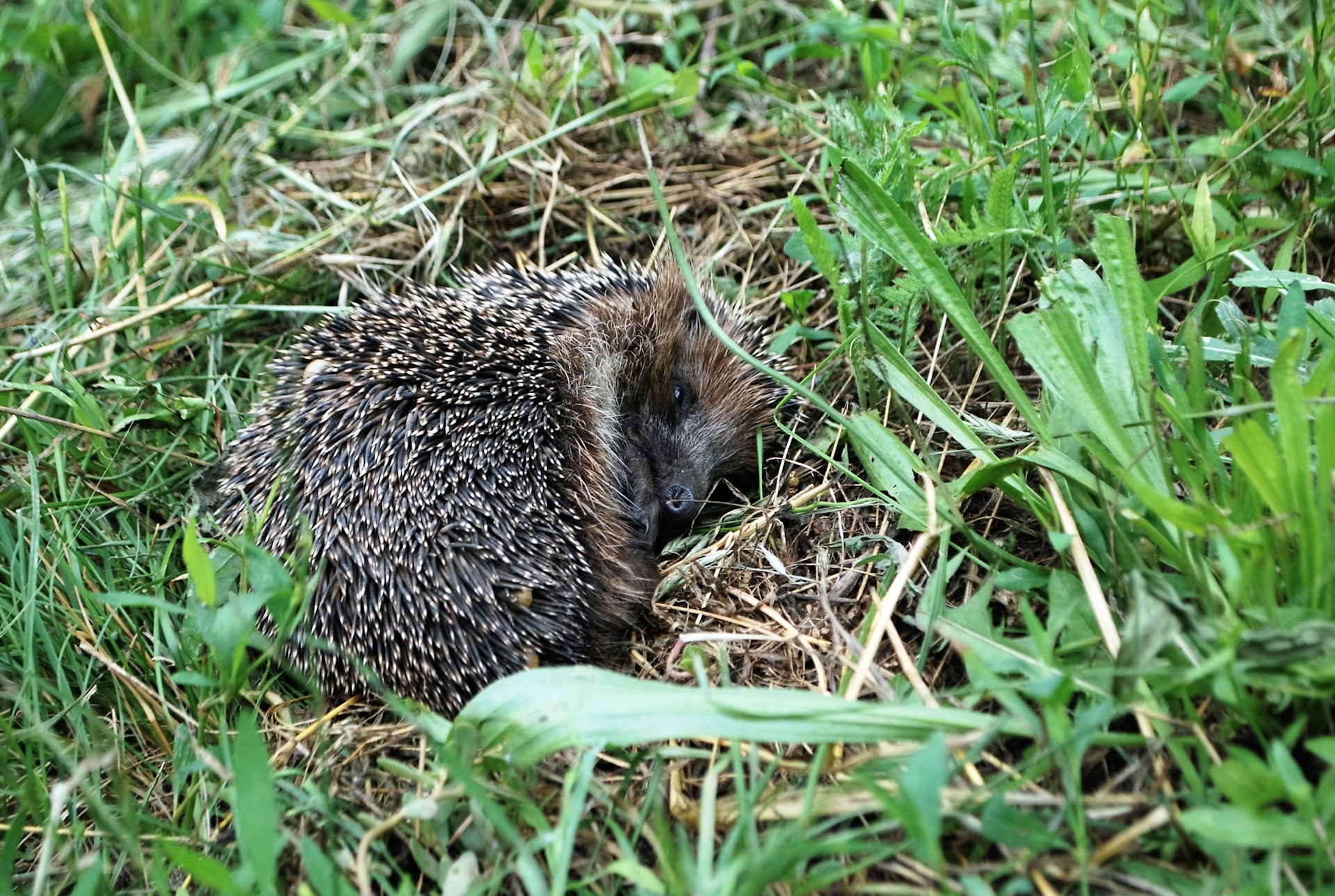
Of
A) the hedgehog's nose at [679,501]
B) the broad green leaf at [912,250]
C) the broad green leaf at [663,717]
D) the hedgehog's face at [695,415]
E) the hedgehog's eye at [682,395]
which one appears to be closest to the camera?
the broad green leaf at [663,717]

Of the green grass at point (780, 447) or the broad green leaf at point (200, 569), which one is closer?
the green grass at point (780, 447)

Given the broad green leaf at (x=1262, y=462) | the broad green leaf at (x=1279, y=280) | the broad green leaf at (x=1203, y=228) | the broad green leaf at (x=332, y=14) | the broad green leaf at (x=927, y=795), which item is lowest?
the broad green leaf at (x=927, y=795)

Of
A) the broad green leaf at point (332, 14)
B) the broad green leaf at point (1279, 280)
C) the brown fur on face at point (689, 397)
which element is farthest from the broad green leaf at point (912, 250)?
the broad green leaf at point (332, 14)

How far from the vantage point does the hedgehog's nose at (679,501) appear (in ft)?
12.8

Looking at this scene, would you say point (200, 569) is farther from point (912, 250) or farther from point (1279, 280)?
point (1279, 280)

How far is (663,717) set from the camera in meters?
2.29

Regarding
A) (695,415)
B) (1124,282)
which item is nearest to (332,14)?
(695,415)

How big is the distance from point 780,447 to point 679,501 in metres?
0.57

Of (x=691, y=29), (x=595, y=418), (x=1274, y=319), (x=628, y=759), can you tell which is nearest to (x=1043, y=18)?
(x=691, y=29)

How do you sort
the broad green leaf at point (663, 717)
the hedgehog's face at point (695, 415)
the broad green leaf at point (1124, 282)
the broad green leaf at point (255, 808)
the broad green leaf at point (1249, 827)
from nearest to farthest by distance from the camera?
the broad green leaf at point (1249, 827) → the broad green leaf at point (255, 808) → the broad green leaf at point (663, 717) → the broad green leaf at point (1124, 282) → the hedgehog's face at point (695, 415)

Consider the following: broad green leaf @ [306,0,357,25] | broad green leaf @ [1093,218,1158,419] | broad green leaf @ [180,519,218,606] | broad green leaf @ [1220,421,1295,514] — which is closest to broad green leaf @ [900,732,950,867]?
broad green leaf @ [1220,421,1295,514]

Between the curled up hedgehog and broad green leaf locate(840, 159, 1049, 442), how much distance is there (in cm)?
110

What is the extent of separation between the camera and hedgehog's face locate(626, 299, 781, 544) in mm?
4043

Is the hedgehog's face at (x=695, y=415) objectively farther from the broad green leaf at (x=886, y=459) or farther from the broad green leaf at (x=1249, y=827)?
the broad green leaf at (x=1249, y=827)
